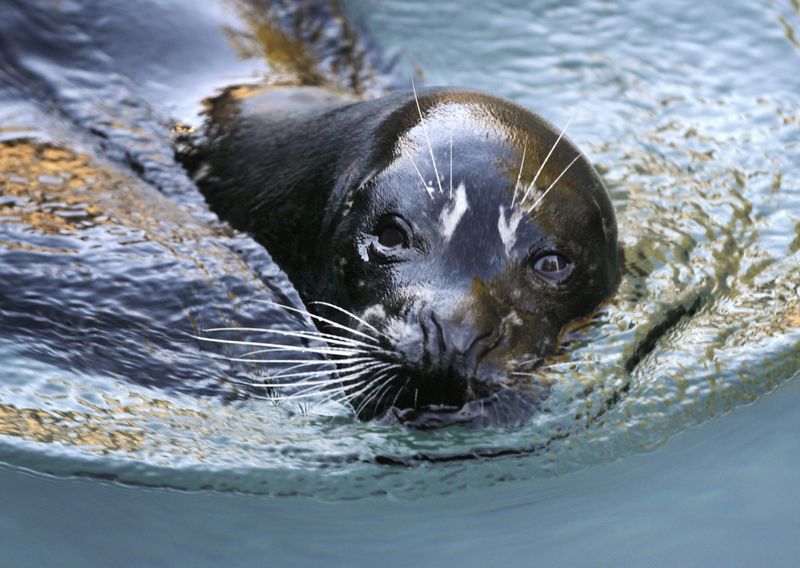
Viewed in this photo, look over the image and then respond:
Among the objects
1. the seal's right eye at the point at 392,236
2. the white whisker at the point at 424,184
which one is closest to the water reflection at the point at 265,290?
the seal's right eye at the point at 392,236

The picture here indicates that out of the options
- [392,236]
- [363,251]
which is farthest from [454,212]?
[363,251]

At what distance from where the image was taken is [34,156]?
16.8ft

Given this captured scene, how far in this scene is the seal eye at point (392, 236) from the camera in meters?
4.23

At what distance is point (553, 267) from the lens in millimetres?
4277

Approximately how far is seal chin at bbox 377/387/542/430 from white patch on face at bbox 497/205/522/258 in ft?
1.53

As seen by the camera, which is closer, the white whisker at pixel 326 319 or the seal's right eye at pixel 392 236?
the white whisker at pixel 326 319

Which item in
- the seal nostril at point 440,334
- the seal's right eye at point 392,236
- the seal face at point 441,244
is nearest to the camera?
the seal nostril at point 440,334

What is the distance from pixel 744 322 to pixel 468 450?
4.43 ft

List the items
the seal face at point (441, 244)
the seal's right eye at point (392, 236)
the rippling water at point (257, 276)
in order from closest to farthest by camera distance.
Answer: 1. the seal face at point (441, 244)
2. the rippling water at point (257, 276)
3. the seal's right eye at point (392, 236)

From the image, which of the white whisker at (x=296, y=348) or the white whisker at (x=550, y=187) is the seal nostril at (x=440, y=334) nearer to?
the white whisker at (x=296, y=348)

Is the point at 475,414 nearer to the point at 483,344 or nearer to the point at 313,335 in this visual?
the point at 483,344

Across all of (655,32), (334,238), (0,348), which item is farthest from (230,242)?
(655,32)

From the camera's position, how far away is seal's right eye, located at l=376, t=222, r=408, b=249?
13.9 feet

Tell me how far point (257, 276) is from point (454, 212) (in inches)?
35.8
